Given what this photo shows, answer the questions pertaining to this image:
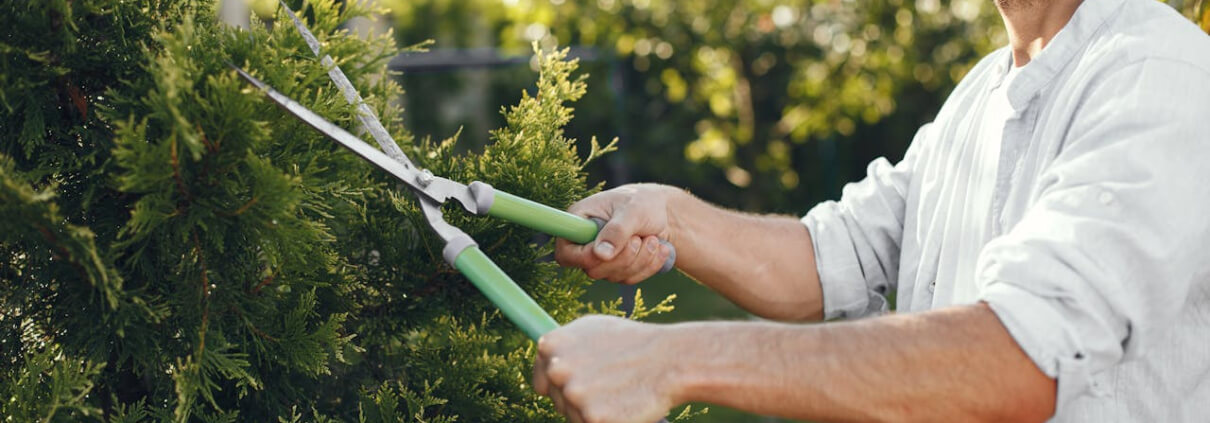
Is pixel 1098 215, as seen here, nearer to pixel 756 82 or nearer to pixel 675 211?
pixel 675 211

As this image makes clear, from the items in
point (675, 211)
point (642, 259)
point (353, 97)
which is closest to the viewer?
point (353, 97)

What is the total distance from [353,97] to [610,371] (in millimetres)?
581

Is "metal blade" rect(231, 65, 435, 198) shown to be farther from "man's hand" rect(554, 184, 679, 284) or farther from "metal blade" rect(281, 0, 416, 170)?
"man's hand" rect(554, 184, 679, 284)

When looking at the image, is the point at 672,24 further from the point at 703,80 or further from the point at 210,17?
the point at 210,17

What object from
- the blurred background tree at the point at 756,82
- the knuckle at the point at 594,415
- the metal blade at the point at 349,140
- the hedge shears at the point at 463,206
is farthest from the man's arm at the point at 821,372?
the blurred background tree at the point at 756,82

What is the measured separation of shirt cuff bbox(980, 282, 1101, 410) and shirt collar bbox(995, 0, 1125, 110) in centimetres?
45

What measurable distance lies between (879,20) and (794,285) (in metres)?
5.12

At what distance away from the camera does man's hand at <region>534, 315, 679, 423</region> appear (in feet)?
4.28

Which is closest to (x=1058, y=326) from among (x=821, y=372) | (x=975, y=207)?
(x=821, y=372)

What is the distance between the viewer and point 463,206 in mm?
1662

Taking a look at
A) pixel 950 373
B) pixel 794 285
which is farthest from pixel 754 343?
pixel 794 285

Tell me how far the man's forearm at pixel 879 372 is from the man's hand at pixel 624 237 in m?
0.51

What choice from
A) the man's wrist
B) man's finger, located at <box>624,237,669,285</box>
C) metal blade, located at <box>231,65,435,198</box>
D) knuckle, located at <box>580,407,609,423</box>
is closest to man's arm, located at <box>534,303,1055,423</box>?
knuckle, located at <box>580,407,609,423</box>

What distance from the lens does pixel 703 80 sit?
7168mm
